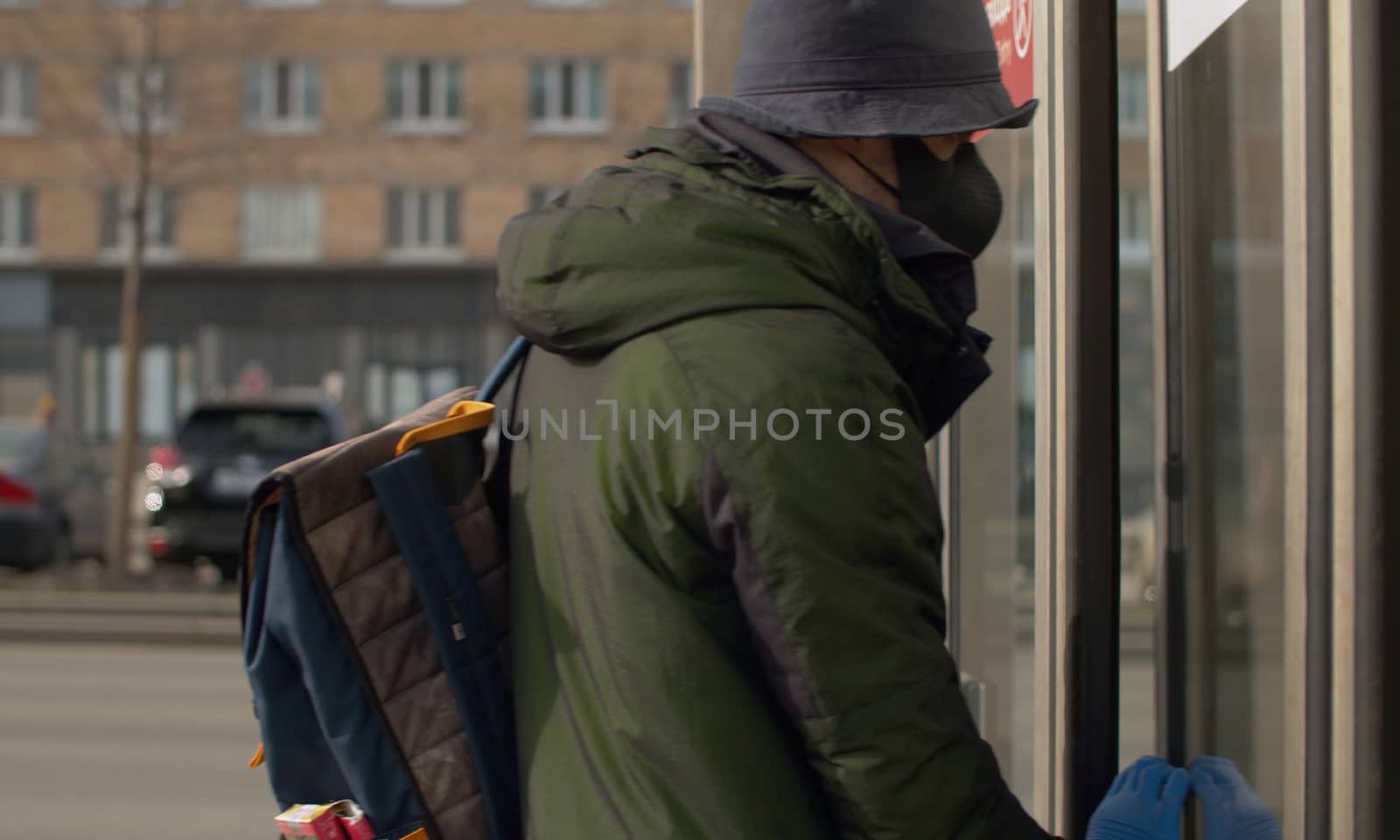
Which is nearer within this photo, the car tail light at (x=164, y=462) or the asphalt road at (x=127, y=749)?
the asphalt road at (x=127, y=749)

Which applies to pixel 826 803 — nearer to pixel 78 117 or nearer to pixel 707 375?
pixel 707 375

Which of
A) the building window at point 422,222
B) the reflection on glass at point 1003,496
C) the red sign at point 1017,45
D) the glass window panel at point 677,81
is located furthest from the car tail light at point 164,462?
the glass window panel at point 677,81

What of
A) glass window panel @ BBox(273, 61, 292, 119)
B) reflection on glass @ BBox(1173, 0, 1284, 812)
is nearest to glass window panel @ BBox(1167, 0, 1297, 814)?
reflection on glass @ BBox(1173, 0, 1284, 812)

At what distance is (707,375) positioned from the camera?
1243 millimetres

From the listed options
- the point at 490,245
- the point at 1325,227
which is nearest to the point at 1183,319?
→ the point at 1325,227

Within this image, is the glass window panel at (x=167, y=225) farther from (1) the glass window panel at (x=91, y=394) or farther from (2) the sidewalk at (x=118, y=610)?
(2) the sidewalk at (x=118, y=610)

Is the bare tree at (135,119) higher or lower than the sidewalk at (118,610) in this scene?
higher

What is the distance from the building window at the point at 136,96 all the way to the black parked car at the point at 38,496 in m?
2.98

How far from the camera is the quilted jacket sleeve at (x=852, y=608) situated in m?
1.22

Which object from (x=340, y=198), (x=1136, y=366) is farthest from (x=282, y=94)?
(x=1136, y=366)

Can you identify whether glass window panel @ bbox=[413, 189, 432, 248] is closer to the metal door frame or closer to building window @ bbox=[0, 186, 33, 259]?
building window @ bbox=[0, 186, 33, 259]

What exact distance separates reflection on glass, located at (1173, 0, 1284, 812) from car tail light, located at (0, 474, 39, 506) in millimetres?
11838

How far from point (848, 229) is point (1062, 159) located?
56 centimetres

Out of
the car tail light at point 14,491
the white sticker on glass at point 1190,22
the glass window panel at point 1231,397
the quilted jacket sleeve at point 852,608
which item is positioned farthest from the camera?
the car tail light at point 14,491
